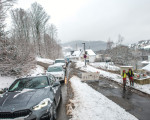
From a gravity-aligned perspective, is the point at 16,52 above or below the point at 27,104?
above

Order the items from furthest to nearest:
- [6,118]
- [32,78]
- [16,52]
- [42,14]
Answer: [42,14] → [16,52] → [32,78] → [6,118]

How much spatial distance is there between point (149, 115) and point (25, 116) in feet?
15.4

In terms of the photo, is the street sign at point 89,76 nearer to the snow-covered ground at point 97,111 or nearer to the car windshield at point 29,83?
the snow-covered ground at point 97,111

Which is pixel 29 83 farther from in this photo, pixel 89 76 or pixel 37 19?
pixel 37 19

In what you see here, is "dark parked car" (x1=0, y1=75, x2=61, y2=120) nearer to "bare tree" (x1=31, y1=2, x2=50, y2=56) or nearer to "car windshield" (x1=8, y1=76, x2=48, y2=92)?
"car windshield" (x1=8, y1=76, x2=48, y2=92)

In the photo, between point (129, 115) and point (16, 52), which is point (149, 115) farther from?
point (16, 52)

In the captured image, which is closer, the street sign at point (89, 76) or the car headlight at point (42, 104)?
the car headlight at point (42, 104)

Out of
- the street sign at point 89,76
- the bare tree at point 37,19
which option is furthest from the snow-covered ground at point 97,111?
the bare tree at point 37,19

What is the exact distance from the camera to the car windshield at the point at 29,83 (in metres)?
4.18

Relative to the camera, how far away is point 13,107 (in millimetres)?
2887

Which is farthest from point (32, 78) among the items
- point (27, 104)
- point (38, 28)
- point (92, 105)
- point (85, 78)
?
point (38, 28)

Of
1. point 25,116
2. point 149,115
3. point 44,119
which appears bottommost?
point 149,115

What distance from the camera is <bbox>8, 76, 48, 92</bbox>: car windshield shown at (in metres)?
4.18

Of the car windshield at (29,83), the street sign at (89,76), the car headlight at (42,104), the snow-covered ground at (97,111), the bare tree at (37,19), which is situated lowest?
the snow-covered ground at (97,111)
